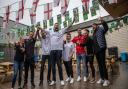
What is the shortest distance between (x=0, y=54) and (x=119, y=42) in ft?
47.6

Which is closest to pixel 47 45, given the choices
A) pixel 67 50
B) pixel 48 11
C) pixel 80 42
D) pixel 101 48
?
pixel 67 50

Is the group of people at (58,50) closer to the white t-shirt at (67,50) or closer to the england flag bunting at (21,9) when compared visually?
the white t-shirt at (67,50)

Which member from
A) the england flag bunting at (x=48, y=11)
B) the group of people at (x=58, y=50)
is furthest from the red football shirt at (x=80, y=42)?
the england flag bunting at (x=48, y=11)

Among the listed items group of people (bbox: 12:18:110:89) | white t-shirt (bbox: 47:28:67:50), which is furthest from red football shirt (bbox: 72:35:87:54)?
white t-shirt (bbox: 47:28:67:50)

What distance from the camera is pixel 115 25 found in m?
26.7

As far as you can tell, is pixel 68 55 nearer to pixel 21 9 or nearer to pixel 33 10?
pixel 33 10

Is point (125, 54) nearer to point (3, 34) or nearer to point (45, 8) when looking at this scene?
point (3, 34)

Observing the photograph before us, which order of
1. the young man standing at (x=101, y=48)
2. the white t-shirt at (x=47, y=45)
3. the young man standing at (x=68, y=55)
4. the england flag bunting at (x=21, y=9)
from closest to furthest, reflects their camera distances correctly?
the young man standing at (x=101, y=48), the white t-shirt at (x=47, y=45), the young man standing at (x=68, y=55), the england flag bunting at (x=21, y=9)

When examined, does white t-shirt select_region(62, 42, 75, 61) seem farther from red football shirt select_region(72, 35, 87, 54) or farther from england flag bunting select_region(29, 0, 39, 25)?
england flag bunting select_region(29, 0, 39, 25)

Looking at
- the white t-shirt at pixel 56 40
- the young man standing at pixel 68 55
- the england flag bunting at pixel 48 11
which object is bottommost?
the young man standing at pixel 68 55

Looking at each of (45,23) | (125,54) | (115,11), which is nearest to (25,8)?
(45,23)

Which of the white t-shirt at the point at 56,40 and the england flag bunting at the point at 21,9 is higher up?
the england flag bunting at the point at 21,9

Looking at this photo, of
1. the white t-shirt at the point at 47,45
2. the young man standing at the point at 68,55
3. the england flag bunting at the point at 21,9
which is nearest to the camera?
the white t-shirt at the point at 47,45

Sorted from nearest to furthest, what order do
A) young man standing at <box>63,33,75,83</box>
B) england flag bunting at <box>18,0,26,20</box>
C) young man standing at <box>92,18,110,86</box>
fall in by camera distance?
young man standing at <box>92,18,110,86</box> < young man standing at <box>63,33,75,83</box> < england flag bunting at <box>18,0,26,20</box>
